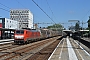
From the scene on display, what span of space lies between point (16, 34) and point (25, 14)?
37543mm

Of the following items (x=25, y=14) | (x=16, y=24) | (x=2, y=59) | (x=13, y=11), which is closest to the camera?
(x=2, y=59)

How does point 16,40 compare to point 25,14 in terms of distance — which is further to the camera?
point 25,14

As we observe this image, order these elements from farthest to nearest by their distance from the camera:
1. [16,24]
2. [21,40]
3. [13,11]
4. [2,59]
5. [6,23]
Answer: [16,24] → [6,23] → [13,11] → [21,40] → [2,59]

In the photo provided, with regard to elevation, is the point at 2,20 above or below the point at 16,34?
above

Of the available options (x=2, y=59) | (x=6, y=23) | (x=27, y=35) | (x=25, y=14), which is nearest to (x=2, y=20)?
(x=6, y=23)

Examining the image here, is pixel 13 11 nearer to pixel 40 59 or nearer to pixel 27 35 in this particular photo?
pixel 27 35

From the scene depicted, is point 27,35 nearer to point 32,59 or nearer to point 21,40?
point 21,40

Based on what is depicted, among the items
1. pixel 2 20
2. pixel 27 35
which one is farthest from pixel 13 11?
pixel 2 20

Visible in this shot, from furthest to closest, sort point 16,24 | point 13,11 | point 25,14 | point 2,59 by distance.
Result: point 16,24 → point 25,14 → point 13,11 → point 2,59

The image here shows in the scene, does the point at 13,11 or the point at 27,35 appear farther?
the point at 13,11

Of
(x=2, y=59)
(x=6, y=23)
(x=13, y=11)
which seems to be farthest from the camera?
(x=6, y=23)

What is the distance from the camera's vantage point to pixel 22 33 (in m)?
39.7

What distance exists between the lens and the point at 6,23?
106m

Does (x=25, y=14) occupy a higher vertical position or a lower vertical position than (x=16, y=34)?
higher
